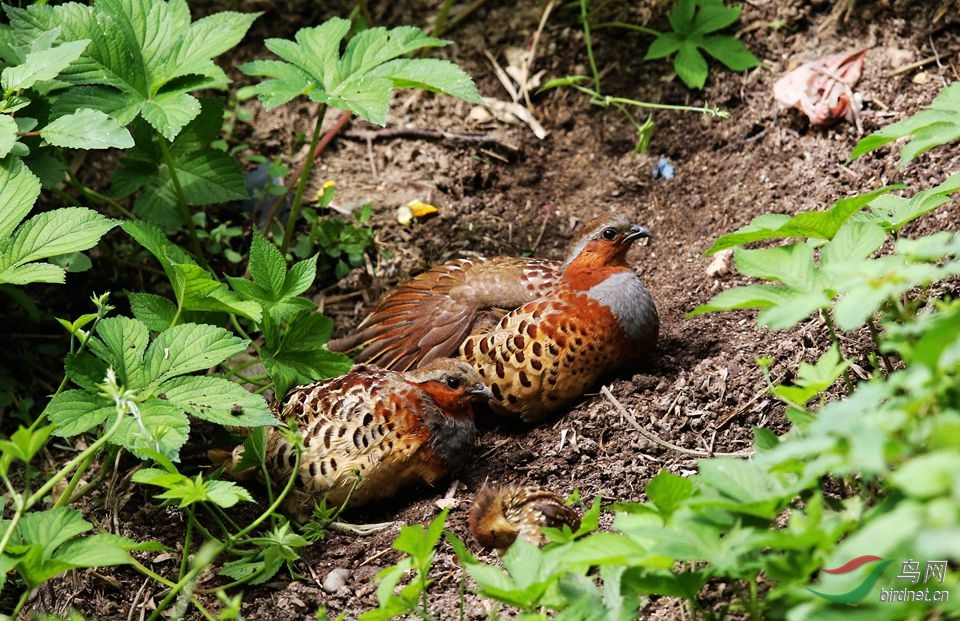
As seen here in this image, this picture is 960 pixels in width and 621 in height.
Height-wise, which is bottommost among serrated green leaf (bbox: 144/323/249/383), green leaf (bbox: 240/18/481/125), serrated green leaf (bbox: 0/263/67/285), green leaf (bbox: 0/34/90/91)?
serrated green leaf (bbox: 144/323/249/383)

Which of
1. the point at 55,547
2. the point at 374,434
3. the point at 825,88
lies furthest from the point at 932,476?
the point at 825,88

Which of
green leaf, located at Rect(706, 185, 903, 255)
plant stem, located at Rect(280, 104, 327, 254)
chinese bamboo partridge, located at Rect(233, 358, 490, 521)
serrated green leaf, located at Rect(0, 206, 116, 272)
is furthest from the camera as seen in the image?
plant stem, located at Rect(280, 104, 327, 254)

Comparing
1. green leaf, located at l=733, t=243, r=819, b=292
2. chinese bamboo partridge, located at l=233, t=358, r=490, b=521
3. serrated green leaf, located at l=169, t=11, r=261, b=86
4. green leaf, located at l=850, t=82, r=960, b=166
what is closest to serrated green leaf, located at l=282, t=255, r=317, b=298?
chinese bamboo partridge, located at l=233, t=358, r=490, b=521

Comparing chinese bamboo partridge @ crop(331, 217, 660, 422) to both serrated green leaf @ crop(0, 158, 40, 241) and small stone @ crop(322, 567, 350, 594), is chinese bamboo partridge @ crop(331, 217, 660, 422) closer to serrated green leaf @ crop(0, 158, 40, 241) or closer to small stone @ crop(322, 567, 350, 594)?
small stone @ crop(322, 567, 350, 594)

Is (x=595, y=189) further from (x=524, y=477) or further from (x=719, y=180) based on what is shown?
(x=524, y=477)

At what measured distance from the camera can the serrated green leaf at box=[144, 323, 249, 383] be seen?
329 cm

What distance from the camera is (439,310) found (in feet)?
14.4

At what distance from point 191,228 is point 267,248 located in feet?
2.47

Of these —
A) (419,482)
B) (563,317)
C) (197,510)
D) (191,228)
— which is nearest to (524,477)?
(419,482)

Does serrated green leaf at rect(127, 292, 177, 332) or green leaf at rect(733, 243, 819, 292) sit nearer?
green leaf at rect(733, 243, 819, 292)

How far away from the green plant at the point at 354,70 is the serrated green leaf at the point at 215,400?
1.19m

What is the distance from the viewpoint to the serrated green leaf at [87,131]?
3545 millimetres

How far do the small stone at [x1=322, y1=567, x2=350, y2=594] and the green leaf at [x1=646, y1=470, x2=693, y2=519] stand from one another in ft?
4.44

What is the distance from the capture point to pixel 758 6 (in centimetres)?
532
